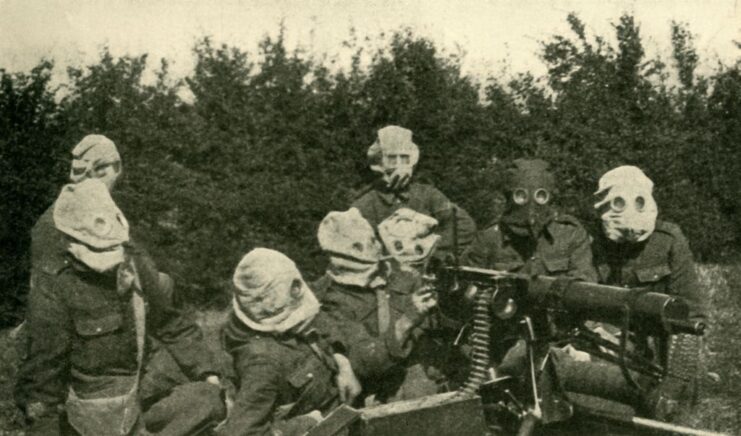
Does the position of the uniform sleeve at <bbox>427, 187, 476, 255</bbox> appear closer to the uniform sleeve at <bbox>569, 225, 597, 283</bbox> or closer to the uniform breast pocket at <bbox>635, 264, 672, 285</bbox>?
the uniform sleeve at <bbox>569, 225, 597, 283</bbox>

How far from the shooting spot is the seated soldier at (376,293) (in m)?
5.07

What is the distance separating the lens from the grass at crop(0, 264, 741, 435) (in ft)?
21.8

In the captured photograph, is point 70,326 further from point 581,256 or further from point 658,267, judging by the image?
point 658,267

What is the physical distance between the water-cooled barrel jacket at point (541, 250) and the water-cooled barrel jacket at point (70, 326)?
2.15 meters

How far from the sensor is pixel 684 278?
17.3 ft

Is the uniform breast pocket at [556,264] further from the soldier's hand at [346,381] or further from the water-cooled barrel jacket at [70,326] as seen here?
the water-cooled barrel jacket at [70,326]

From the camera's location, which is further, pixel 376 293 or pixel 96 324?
pixel 376 293

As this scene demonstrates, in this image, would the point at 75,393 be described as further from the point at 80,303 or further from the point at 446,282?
the point at 446,282

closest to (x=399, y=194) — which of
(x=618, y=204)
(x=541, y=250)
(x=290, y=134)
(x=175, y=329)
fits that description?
(x=541, y=250)

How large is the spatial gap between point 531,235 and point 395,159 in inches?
59.6

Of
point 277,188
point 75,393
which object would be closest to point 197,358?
point 75,393

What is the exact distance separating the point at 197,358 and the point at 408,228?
153 cm

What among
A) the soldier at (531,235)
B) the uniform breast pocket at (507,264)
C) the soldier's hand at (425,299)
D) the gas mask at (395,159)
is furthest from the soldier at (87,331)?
the gas mask at (395,159)

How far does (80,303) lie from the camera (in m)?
4.11
